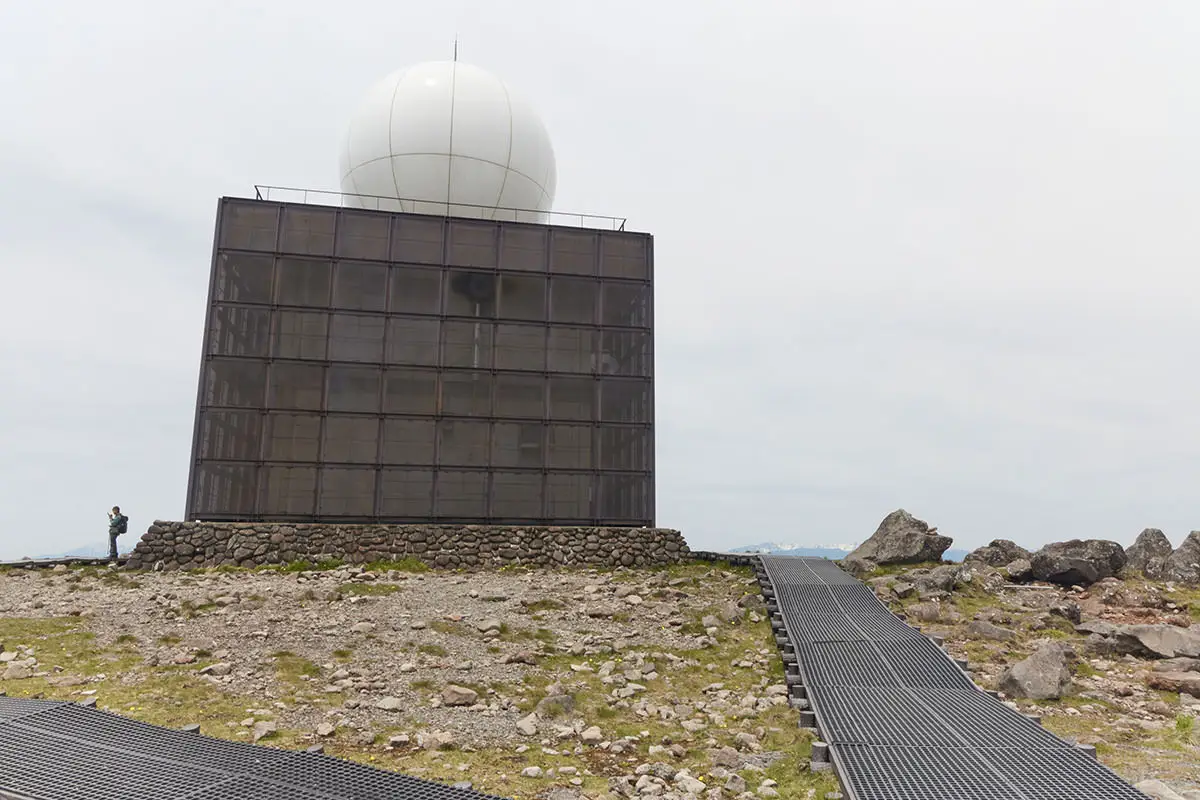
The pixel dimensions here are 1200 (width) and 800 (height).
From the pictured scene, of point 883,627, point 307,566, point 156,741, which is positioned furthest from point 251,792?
point 307,566

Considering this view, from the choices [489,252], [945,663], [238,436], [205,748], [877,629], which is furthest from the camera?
[489,252]

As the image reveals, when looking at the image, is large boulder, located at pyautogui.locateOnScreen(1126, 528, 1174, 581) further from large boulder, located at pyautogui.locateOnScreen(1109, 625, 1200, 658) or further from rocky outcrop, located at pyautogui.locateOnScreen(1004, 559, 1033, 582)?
large boulder, located at pyautogui.locateOnScreen(1109, 625, 1200, 658)

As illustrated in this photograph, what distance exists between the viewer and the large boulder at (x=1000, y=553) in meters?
22.1

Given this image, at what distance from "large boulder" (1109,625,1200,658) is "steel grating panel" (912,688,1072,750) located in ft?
15.8

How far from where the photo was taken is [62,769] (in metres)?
6.67

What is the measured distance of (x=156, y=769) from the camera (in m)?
6.98

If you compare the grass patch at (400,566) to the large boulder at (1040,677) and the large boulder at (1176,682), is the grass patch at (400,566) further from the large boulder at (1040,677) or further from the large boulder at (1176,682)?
the large boulder at (1176,682)

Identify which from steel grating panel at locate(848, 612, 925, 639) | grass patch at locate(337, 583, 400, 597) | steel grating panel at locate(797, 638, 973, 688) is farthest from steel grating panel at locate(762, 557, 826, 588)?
grass patch at locate(337, 583, 400, 597)

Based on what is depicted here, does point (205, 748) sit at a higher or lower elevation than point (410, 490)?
lower

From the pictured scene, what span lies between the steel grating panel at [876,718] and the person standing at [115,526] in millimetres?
21368

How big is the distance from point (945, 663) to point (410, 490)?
47.5 feet

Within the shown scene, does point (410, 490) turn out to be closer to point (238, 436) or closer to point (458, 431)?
point (458, 431)

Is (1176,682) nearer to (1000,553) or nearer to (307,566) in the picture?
(1000,553)

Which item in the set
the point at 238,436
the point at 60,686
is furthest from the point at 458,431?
the point at 60,686
